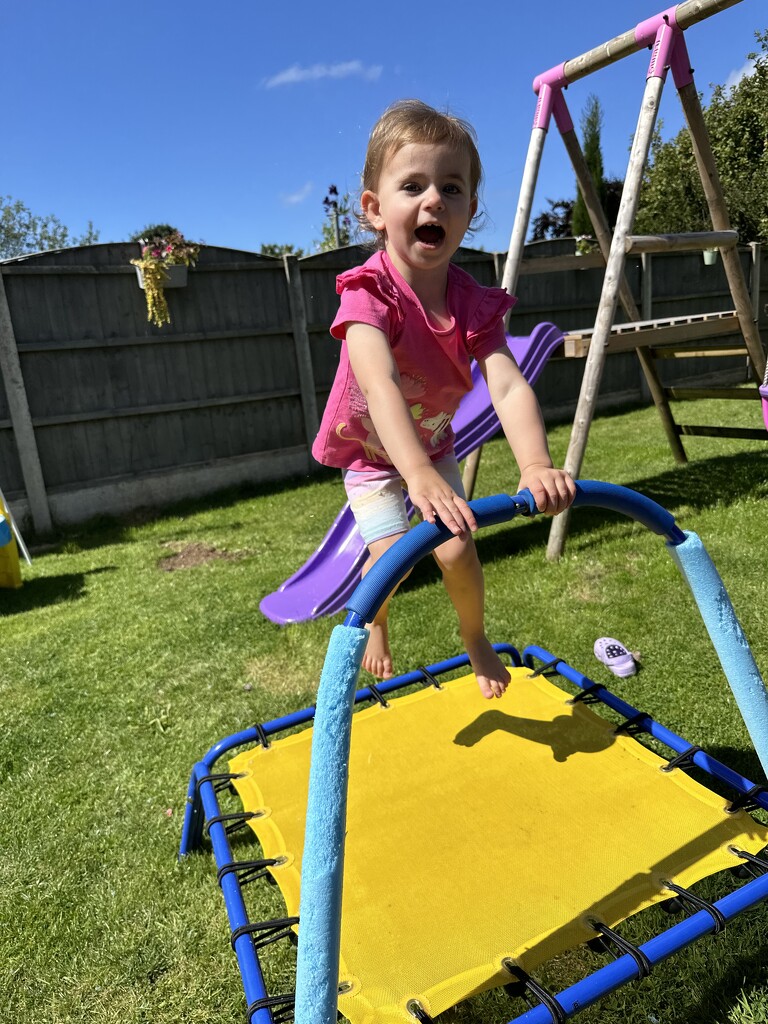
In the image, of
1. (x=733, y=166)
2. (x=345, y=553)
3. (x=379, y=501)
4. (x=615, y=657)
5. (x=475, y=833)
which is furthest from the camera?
(x=733, y=166)

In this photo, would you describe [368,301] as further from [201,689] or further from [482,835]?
[201,689]

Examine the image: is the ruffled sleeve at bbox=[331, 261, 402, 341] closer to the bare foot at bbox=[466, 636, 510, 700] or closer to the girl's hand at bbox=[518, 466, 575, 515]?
the girl's hand at bbox=[518, 466, 575, 515]

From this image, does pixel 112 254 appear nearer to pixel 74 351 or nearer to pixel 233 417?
pixel 74 351

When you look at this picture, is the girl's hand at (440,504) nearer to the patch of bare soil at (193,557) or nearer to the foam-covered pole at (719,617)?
the foam-covered pole at (719,617)

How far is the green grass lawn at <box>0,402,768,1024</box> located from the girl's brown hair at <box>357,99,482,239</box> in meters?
1.96

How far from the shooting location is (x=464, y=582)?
1888mm

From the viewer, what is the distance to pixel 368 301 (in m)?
1.67

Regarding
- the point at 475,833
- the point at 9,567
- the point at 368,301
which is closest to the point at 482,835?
the point at 475,833

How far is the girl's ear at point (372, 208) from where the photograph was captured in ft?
5.89

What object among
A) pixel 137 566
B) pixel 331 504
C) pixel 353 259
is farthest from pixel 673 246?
pixel 353 259

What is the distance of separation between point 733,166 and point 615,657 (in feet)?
48.8

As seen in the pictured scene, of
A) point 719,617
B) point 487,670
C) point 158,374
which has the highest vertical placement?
point 158,374

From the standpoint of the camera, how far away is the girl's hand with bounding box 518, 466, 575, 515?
1316mm

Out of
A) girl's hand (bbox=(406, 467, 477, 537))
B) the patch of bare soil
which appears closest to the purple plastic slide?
the patch of bare soil
